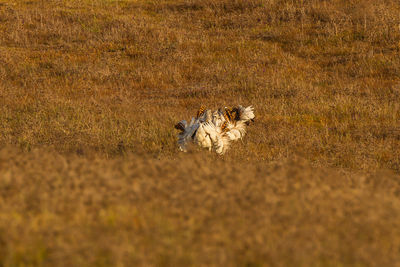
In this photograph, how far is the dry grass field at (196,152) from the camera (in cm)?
303

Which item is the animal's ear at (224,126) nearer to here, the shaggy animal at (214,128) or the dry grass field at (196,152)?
the shaggy animal at (214,128)

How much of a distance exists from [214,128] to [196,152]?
161 centimetres

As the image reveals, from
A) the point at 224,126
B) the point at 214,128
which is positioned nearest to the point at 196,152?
the point at 214,128

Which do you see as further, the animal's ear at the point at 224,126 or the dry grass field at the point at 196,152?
the animal's ear at the point at 224,126

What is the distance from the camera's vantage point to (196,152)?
628 cm

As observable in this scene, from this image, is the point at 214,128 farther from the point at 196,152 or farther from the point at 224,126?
the point at 196,152

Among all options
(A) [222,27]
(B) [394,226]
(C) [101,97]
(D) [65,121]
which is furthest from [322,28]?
(B) [394,226]

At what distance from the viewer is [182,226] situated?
10.3 ft

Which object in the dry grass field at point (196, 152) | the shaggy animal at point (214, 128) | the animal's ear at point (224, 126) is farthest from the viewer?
the animal's ear at point (224, 126)

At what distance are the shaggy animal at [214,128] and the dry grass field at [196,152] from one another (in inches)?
10.3

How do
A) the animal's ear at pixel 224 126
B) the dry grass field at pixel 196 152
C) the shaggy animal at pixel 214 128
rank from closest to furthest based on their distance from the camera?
the dry grass field at pixel 196 152 < the shaggy animal at pixel 214 128 < the animal's ear at pixel 224 126

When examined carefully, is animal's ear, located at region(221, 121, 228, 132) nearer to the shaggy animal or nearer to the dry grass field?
the shaggy animal

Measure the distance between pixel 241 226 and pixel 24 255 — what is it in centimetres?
122

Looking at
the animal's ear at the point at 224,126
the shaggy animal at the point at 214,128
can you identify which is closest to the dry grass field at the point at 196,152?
the shaggy animal at the point at 214,128
